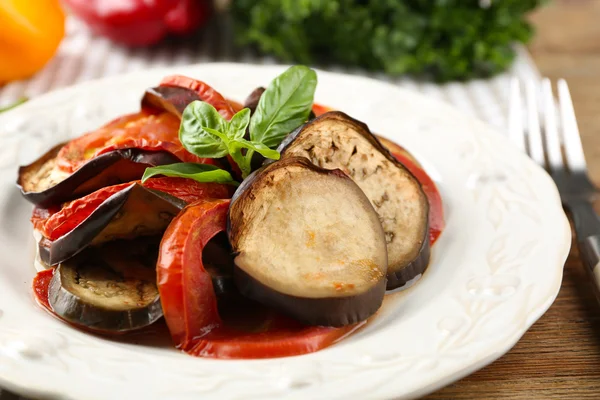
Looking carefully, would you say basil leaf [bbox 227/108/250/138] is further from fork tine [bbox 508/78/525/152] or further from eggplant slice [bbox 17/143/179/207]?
fork tine [bbox 508/78/525/152]

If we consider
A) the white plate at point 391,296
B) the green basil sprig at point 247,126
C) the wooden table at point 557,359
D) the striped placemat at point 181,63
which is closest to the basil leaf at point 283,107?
the green basil sprig at point 247,126

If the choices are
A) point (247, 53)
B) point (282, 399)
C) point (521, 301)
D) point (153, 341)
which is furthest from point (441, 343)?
point (247, 53)

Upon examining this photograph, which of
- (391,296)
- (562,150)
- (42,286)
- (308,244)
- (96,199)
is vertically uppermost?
(96,199)

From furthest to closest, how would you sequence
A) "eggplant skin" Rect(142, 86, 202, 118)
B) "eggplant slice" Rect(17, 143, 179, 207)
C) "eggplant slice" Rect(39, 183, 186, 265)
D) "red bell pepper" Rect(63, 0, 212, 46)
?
"red bell pepper" Rect(63, 0, 212, 46) < "eggplant skin" Rect(142, 86, 202, 118) < "eggplant slice" Rect(17, 143, 179, 207) < "eggplant slice" Rect(39, 183, 186, 265)

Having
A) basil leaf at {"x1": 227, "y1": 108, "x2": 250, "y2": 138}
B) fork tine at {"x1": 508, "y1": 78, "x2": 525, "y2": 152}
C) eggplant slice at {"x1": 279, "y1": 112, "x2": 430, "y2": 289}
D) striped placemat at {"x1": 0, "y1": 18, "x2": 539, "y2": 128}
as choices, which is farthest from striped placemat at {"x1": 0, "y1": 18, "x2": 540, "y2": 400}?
basil leaf at {"x1": 227, "y1": 108, "x2": 250, "y2": 138}

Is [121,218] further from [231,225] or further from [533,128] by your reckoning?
[533,128]

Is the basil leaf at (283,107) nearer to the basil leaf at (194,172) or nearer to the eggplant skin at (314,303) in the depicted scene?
the basil leaf at (194,172)

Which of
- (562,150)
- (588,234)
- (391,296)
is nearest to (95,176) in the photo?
(391,296)
